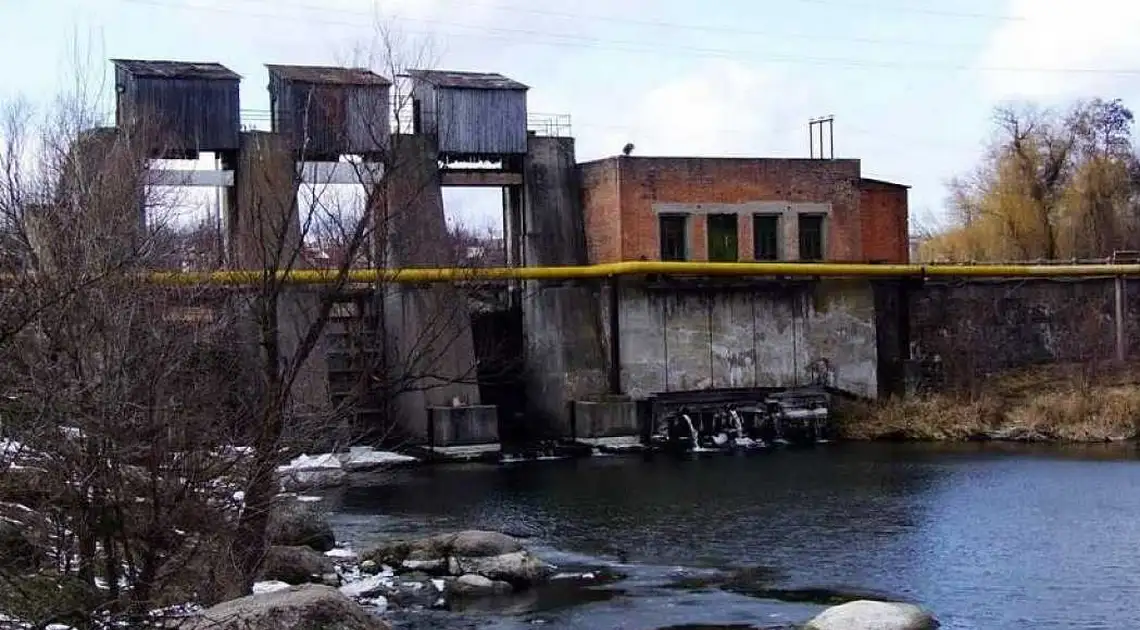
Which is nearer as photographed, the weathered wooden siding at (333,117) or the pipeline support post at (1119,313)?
the weathered wooden siding at (333,117)

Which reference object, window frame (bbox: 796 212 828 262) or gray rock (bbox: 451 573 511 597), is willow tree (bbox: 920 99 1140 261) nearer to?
window frame (bbox: 796 212 828 262)

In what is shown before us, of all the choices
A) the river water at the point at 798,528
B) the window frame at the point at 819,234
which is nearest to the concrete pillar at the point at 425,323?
the river water at the point at 798,528

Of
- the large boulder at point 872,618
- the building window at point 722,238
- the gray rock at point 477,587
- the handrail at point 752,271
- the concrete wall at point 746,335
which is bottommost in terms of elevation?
the gray rock at point 477,587

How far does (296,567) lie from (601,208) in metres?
19.7

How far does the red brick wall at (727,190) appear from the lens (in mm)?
34125

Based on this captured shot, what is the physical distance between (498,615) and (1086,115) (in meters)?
41.8

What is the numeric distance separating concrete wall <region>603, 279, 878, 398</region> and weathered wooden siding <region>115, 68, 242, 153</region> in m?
10.3

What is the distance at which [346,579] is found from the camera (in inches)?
671

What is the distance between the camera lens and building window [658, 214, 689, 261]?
3462 cm

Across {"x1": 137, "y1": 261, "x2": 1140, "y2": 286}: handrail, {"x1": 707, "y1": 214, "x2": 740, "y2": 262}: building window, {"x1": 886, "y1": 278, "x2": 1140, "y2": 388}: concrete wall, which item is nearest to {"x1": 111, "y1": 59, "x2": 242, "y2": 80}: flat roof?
{"x1": 137, "y1": 261, "x2": 1140, "y2": 286}: handrail

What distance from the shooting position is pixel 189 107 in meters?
31.6

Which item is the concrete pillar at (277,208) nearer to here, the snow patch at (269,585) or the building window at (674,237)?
the building window at (674,237)

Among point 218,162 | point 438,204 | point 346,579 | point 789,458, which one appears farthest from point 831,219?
point 346,579

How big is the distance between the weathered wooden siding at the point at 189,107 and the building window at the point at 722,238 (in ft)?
39.6
